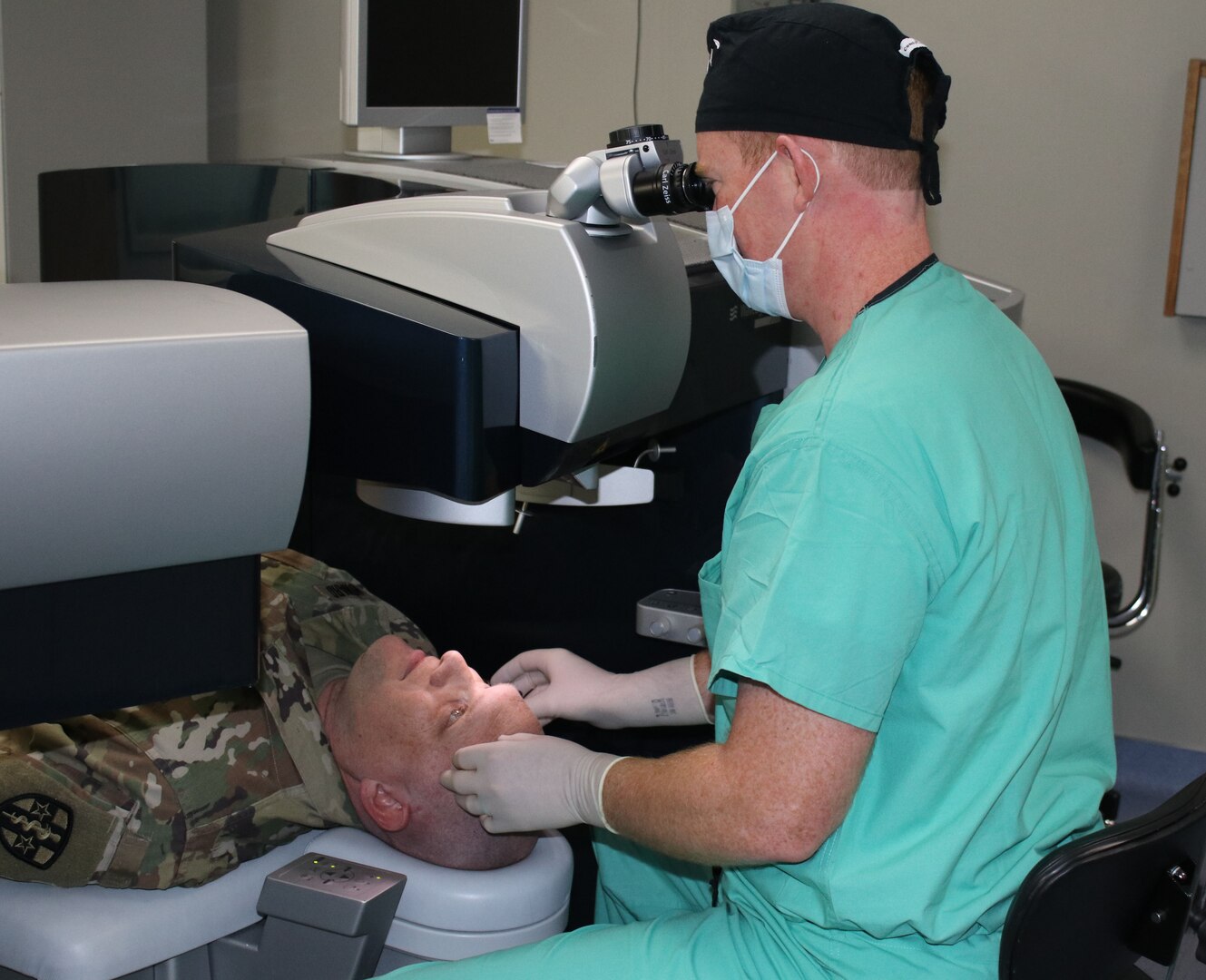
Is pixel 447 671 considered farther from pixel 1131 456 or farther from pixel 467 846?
pixel 1131 456

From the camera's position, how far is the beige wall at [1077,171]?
2.86 meters

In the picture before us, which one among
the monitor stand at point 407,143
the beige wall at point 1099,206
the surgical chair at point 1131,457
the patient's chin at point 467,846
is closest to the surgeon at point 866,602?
the patient's chin at point 467,846

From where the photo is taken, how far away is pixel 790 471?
1.01 metres

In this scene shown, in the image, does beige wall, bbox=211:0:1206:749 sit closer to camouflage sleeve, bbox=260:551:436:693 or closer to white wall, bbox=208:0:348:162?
white wall, bbox=208:0:348:162

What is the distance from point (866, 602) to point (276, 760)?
88cm

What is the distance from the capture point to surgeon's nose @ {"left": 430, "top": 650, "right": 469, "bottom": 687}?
64.3 inches

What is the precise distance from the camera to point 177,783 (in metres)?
1.45

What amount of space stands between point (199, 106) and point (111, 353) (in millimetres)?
1078

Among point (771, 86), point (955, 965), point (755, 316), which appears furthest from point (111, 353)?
point (755, 316)

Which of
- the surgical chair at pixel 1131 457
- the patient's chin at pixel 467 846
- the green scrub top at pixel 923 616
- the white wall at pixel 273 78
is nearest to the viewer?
the green scrub top at pixel 923 616

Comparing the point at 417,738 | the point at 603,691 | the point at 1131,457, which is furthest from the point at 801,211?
the point at 1131,457

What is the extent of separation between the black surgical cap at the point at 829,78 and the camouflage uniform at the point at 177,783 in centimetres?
85

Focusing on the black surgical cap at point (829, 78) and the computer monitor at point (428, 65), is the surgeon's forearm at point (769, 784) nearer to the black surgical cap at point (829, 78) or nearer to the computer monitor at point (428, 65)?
the black surgical cap at point (829, 78)

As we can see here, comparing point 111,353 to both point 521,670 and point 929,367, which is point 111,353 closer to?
point 929,367
